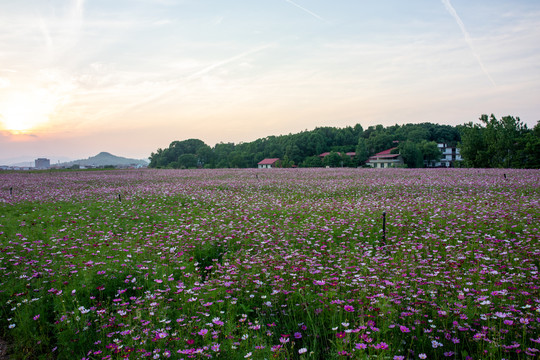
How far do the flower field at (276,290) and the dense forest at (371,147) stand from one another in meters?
57.7

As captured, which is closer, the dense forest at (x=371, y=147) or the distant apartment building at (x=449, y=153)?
the dense forest at (x=371, y=147)

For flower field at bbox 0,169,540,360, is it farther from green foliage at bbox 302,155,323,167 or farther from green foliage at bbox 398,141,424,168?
green foliage at bbox 398,141,424,168

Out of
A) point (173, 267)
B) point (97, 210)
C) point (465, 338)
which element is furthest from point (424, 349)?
point (97, 210)

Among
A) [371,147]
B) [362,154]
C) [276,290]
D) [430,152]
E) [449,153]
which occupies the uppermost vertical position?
[371,147]

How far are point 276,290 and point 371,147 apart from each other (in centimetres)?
11223

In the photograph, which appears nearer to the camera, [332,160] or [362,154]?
[332,160]

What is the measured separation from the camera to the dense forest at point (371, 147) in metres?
58.2

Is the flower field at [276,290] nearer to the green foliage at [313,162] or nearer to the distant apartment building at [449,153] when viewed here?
the green foliage at [313,162]

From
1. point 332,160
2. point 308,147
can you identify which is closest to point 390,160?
point 332,160

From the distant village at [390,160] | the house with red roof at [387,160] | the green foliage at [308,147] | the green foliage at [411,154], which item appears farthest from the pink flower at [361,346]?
the green foliage at [411,154]

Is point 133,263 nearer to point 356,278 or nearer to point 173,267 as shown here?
point 173,267

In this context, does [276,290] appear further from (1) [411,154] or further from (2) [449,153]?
(2) [449,153]

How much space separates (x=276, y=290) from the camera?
4.67 m

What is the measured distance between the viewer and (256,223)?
953 cm
